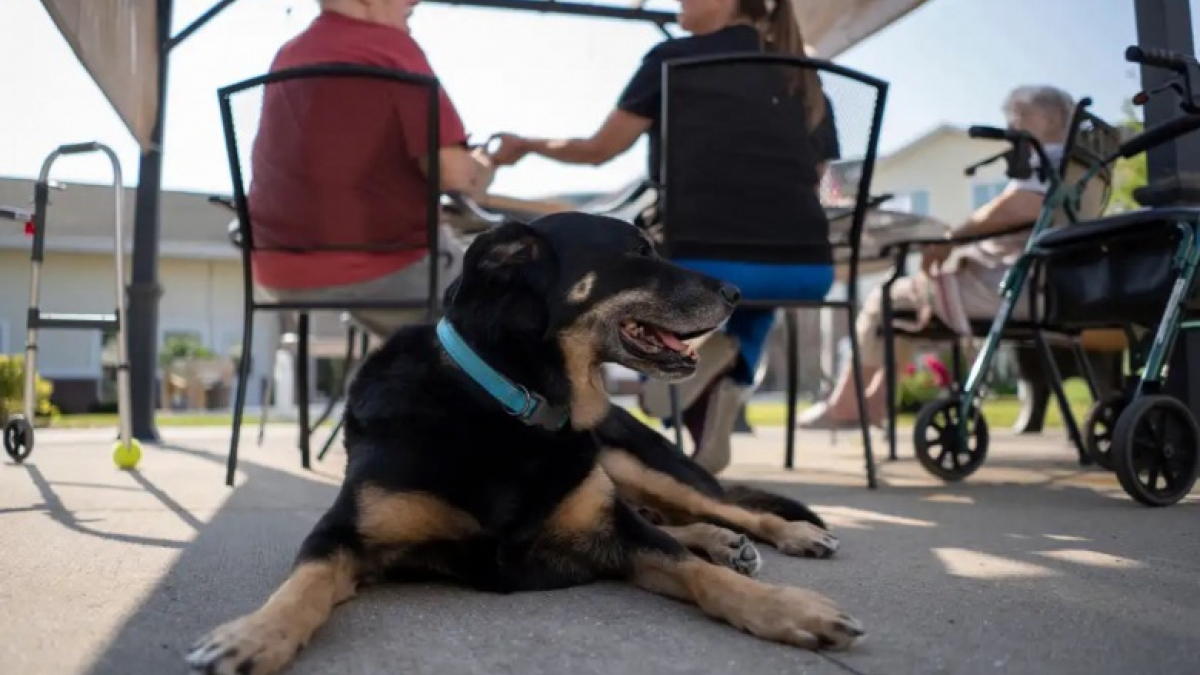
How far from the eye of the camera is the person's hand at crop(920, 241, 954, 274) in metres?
4.54

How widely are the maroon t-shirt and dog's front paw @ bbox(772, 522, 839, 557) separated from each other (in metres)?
1.68

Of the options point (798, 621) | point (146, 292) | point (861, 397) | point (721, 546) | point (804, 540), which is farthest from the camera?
point (146, 292)

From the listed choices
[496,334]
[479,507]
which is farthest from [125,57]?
[479,507]

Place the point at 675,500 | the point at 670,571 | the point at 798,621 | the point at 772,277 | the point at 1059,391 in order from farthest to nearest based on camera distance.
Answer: the point at 1059,391 → the point at 772,277 → the point at 675,500 → the point at 670,571 → the point at 798,621

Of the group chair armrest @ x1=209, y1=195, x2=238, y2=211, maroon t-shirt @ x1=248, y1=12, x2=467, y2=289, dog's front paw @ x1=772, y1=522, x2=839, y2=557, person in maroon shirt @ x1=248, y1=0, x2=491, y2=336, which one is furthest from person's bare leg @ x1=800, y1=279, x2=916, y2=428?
chair armrest @ x1=209, y1=195, x2=238, y2=211

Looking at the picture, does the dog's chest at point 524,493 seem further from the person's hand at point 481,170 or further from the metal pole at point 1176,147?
the metal pole at point 1176,147

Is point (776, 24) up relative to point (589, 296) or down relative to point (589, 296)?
up

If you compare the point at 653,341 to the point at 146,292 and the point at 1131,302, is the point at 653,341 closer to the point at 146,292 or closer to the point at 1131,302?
the point at 1131,302

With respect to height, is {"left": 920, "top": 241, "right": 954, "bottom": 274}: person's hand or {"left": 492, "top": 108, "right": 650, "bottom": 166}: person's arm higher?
{"left": 492, "top": 108, "right": 650, "bottom": 166}: person's arm

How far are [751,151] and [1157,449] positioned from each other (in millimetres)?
1611

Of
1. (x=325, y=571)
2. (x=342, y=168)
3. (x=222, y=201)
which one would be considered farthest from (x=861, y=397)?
(x=222, y=201)

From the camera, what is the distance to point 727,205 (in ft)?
10.9

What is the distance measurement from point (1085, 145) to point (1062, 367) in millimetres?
2145

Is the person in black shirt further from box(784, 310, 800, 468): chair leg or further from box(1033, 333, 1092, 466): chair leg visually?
box(1033, 333, 1092, 466): chair leg
